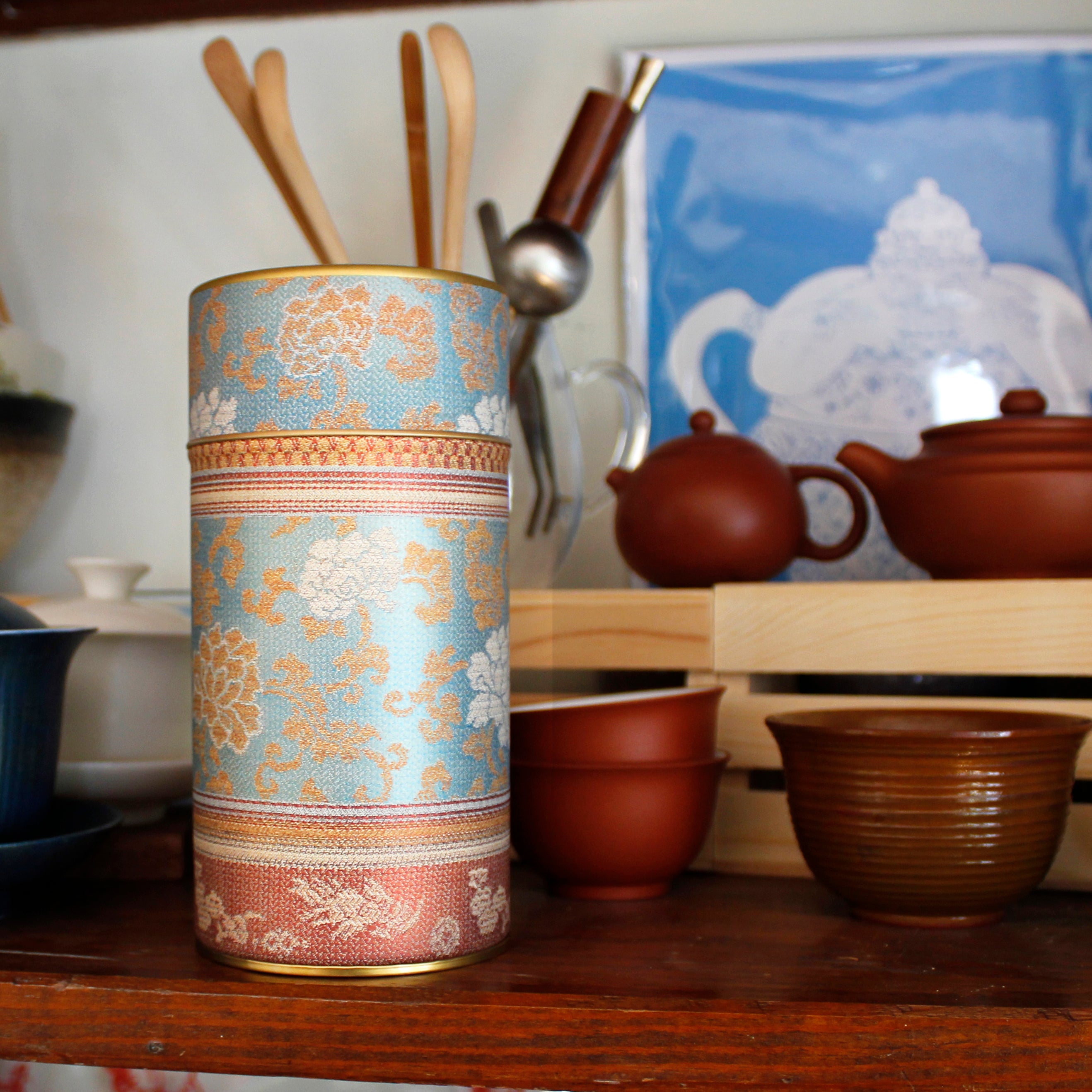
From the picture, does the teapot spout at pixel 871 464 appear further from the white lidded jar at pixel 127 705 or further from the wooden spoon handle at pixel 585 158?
the white lidded jar at pixel 127 705

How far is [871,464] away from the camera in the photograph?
2.38 ft

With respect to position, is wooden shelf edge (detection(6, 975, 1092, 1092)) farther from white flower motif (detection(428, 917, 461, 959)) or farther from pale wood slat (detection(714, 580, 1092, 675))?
pale wood slat (detection(714, 580, 1092, 675))

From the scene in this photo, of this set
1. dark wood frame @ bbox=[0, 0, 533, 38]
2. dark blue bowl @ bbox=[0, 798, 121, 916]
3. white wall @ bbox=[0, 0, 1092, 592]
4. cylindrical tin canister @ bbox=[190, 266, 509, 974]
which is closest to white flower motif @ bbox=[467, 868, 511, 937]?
cylindrical tin canister @ bbox=[190, 266, 509, 974]

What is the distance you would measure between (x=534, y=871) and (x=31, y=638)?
299 millimetres

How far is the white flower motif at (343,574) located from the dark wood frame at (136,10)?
688 millimetres

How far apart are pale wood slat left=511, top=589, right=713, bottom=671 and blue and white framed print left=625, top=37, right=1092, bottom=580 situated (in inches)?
8.8

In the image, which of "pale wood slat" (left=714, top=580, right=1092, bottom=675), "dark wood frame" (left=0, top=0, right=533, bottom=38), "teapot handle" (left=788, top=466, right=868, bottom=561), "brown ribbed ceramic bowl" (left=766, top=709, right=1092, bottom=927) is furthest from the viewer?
Answer: "dark wood frame" (left=0, top=0, right=533, bottom=38)

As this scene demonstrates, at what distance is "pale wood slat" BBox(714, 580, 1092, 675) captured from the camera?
0.64 meters

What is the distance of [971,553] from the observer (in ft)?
2.23

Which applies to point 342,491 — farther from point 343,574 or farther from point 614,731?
point 614,731

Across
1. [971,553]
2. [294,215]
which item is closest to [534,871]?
[971,553]

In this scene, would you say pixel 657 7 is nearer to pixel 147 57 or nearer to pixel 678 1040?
pixel 147 57

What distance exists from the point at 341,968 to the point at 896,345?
65 cm

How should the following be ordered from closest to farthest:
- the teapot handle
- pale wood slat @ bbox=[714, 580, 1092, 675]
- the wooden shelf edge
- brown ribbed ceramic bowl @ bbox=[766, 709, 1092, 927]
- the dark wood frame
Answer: the wooden shelf edge < brown ribbed ceramic bowl @ bbox=[766, 709, 1092, 927] < pale wood slat @ bbox=[714, 580, 1092, 675] < the teapot handle < the dark wood frame
